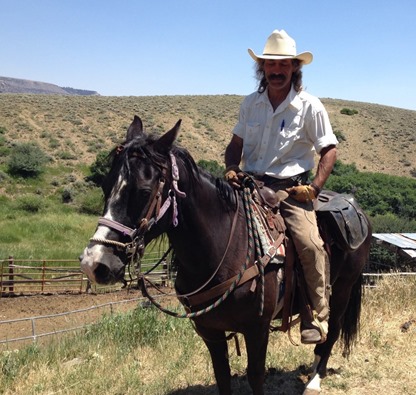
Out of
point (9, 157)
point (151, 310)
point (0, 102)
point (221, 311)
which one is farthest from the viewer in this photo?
point (0, 102)

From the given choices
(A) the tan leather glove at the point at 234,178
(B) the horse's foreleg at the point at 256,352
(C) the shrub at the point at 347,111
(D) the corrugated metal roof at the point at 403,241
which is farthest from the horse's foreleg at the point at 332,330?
(C) the shrub at the point at 347,111

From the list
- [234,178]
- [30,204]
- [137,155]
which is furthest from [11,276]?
[137,155]

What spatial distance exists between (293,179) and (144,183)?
155 centimetres

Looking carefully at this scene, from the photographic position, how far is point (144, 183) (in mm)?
2709

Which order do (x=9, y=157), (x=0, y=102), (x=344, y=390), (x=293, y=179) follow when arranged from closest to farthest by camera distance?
(x=293, y=179), (x=344, y=390), (x=9, y=157), (x=0, y=102)

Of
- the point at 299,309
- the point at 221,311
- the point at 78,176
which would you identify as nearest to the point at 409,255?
the point at 299,309

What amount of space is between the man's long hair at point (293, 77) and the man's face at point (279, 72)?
0.24 ft

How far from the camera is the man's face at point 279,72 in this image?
3.70m

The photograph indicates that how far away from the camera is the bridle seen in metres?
2.58

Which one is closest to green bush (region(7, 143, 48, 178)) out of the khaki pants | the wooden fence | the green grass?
the wooden fence

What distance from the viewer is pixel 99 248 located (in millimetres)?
2537

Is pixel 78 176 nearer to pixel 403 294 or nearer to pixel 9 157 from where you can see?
pixel 9 157

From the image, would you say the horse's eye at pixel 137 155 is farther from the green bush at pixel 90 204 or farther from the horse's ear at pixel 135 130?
the green bush at pixel 90 204

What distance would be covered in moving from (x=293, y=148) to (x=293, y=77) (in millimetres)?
572
